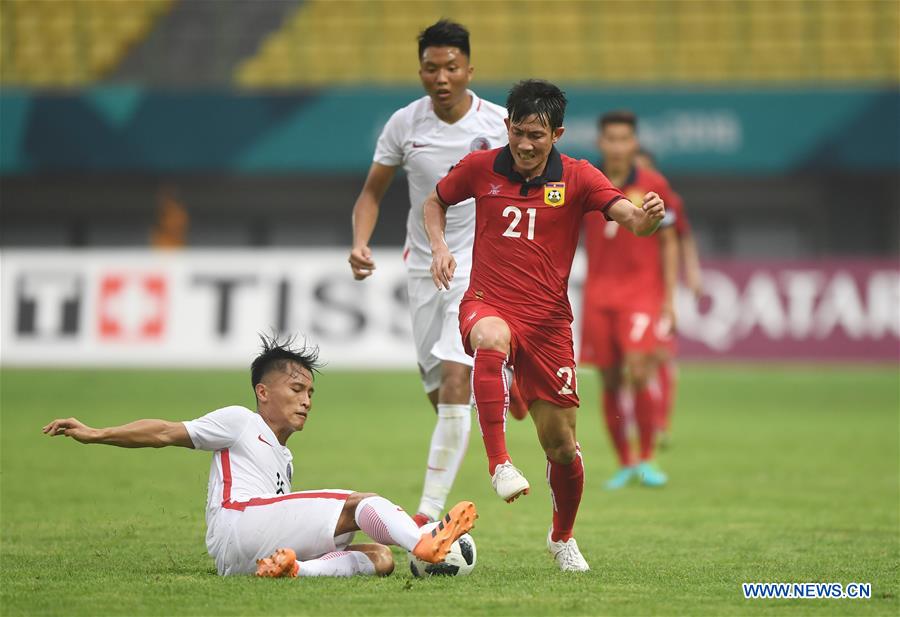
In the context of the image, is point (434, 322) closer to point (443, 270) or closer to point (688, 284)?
point (443, 270)

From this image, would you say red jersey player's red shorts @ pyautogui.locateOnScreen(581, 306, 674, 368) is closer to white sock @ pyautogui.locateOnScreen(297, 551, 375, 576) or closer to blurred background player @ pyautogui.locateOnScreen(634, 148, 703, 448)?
blurred background player @ pyautogui.locateOnScreen(634, 148, 703, 448)

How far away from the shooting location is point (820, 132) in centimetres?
2239

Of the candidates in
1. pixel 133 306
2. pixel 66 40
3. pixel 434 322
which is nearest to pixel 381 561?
pixel 434 322

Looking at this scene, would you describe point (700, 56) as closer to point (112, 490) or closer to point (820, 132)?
point (820, 132)

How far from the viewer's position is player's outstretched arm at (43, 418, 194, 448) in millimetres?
4984

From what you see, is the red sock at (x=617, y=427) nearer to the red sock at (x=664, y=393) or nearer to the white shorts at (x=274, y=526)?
the red sock at (x=664, y=393)

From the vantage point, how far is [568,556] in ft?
18.8

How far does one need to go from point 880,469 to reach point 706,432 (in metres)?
2.79

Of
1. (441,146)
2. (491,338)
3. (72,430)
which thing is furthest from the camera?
(441,146)

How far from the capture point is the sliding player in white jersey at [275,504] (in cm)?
514

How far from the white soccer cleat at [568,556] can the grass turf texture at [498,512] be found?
76 millimetres

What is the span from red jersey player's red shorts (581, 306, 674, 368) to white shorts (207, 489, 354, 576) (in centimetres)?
434

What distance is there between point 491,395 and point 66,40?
20547 mm

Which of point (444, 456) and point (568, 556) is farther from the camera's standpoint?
point (444, 456)
